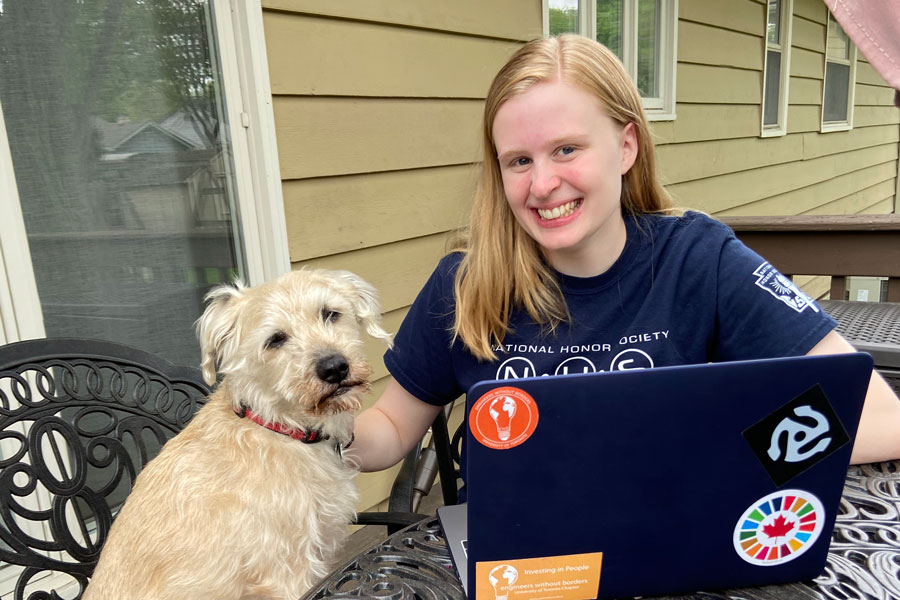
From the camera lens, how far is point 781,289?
1.40 metres

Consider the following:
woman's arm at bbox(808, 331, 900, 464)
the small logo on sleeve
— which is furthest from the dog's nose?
woman's arm at bbox(808, 331, 900, 464)

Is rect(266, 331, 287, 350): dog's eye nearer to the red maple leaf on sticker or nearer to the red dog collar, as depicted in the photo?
the red dog collar

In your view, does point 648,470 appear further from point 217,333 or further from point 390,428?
point 217,333

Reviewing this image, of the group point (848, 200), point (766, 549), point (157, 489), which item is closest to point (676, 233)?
point (766, 549)

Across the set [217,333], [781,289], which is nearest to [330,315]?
[217,333]

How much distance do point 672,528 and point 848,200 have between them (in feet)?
38.5

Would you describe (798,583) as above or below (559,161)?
below

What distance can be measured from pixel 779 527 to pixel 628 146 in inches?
40.0

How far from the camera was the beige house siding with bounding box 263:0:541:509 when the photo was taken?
244 centimetres

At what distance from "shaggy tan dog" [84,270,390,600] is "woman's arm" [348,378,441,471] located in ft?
0.15

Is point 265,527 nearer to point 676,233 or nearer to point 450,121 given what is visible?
point 676,233

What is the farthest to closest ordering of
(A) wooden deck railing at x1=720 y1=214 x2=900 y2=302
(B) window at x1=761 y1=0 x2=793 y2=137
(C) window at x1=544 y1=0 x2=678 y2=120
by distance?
(B) window at x1=761 y1=0 x2=793 y2=137 < (C) window at x1=544 y1=0 x2=678 y2=120 < (A) wooden deck railing at x1=720 y1=214 x2=900 y2=302

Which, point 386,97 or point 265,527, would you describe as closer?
point 265,527

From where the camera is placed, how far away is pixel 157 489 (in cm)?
138
